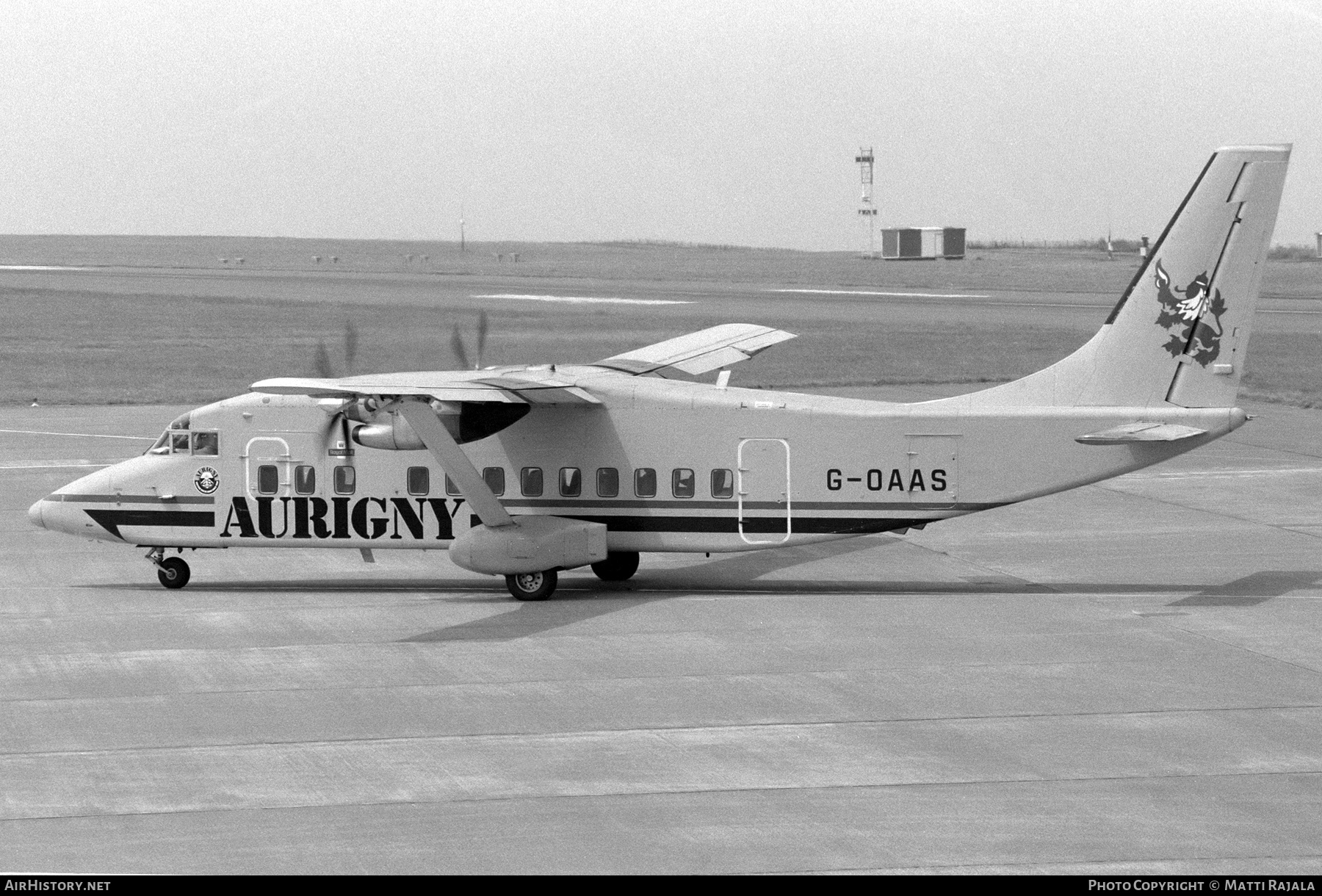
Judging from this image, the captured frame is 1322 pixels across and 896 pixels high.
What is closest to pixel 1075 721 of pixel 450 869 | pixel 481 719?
pixel 481 719

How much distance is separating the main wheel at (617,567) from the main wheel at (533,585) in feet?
5.33

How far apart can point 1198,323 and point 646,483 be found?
8.72 metres

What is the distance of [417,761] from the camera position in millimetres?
17375

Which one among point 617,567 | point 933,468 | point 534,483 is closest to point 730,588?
point 617,567

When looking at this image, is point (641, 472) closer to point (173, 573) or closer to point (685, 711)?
point (685, 711)

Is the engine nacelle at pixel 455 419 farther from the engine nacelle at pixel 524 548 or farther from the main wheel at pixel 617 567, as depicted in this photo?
the main wheel at pixel 617 567

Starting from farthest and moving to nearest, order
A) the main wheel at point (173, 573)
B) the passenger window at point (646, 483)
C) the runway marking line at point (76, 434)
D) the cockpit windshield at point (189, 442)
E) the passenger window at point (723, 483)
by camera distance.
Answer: the runway marking line at point (76, 434) < the main wheel at point (173, 573) < the cockpit windshield at point (189, 442) < the passenger window at point (646, 483) < the passenger window at point (723, 483)

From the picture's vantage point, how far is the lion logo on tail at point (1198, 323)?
25.0 m

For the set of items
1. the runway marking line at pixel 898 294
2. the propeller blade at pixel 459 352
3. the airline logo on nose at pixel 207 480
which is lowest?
the airline logo on nose at pixel 207 480

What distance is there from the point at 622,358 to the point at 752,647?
8.95 m

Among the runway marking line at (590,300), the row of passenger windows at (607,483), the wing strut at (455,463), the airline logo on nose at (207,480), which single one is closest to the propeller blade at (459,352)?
the row of passenger windows at (607,483)

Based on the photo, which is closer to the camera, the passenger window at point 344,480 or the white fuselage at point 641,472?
the white fuselage at point 641,472

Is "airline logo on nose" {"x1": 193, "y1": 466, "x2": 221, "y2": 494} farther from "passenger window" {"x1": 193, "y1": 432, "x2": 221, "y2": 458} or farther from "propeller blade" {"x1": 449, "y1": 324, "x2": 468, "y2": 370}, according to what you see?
"propeller blade" {"x1": 449, "y1": 324, "x2": 468, "y2": 370}
